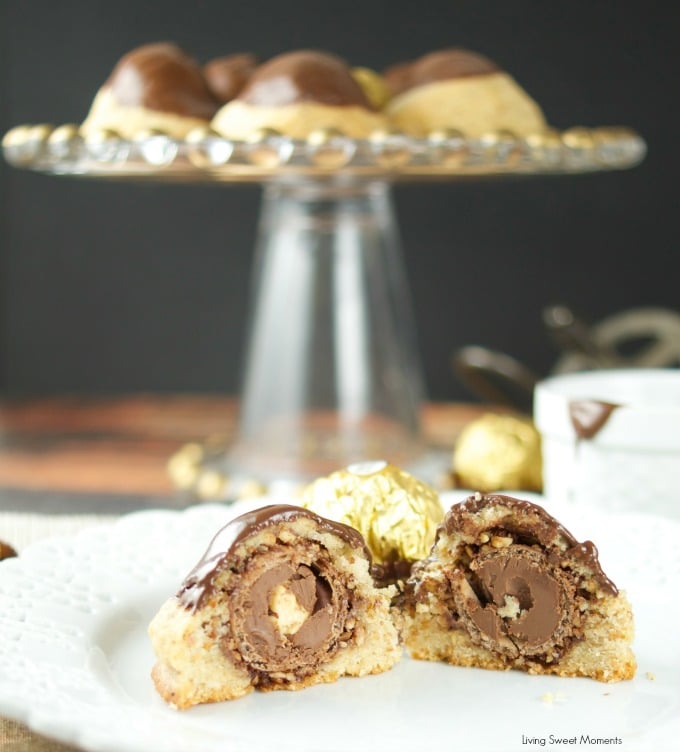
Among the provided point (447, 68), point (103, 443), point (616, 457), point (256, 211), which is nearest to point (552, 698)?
point (616, 457)

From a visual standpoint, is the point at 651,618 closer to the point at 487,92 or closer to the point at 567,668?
the point at 567,668

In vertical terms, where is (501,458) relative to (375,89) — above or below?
below

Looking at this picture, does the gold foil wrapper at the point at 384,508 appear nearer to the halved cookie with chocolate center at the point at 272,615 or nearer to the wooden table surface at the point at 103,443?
the halved cookie with chocolate center at the point at 272,615

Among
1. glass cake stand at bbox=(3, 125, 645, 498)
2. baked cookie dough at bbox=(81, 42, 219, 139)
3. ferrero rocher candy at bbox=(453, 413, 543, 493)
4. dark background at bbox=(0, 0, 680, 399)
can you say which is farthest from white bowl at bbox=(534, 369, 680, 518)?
dark background at bbox=(0, 0, 680, 399)

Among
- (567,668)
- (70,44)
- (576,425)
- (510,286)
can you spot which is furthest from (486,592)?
(70,44)

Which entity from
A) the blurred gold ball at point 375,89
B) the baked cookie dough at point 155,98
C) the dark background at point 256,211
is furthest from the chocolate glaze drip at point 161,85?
the dark background at point 256,211

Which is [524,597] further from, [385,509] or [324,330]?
[324,330]

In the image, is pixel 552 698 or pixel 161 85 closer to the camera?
pixel 552 698
